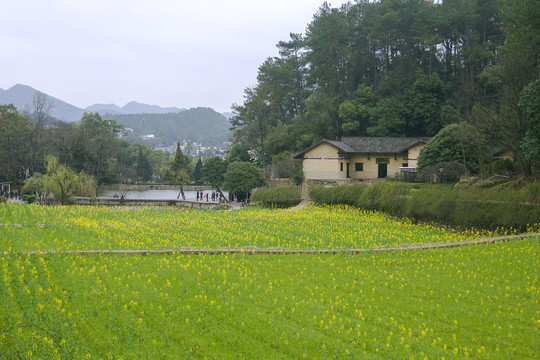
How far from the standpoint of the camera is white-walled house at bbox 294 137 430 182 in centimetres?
4403

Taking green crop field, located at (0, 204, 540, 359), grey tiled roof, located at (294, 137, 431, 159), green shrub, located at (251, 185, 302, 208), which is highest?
grey tiled roof, located at (294, 137, 431, 159)

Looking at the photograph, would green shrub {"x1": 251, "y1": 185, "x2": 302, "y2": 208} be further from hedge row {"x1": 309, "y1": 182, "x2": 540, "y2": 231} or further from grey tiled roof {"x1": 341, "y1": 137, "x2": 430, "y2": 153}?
grey tiled roof {"x1": 341, "y1": 137, "x2": 430, "y2": 153}

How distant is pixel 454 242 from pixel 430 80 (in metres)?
37.9

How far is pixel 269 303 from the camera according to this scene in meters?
8.95

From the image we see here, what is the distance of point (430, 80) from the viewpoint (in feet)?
161

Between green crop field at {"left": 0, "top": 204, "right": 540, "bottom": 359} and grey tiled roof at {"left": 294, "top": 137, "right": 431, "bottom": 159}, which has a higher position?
grey tiled roof at {"left": 294, "top": 137, "right": 431, "bottom": 159}

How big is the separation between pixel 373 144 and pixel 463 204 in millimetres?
26192

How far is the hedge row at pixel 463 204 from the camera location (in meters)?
17.8

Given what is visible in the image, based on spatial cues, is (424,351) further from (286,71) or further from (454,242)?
(286,71)

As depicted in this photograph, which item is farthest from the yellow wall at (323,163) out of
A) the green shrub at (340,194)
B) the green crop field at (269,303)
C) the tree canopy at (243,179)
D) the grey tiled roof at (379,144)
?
the green crop field at (269,303)

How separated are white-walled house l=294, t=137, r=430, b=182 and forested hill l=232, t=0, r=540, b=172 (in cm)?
482

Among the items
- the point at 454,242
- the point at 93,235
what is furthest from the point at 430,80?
the point at 93,235

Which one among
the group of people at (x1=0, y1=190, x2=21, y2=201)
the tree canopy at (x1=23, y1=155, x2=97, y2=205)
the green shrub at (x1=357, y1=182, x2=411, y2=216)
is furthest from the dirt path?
the group of people at (x1=0, y1=190, x2=21, y2=201)

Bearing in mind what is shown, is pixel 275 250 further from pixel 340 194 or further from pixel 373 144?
pixel 373 144
